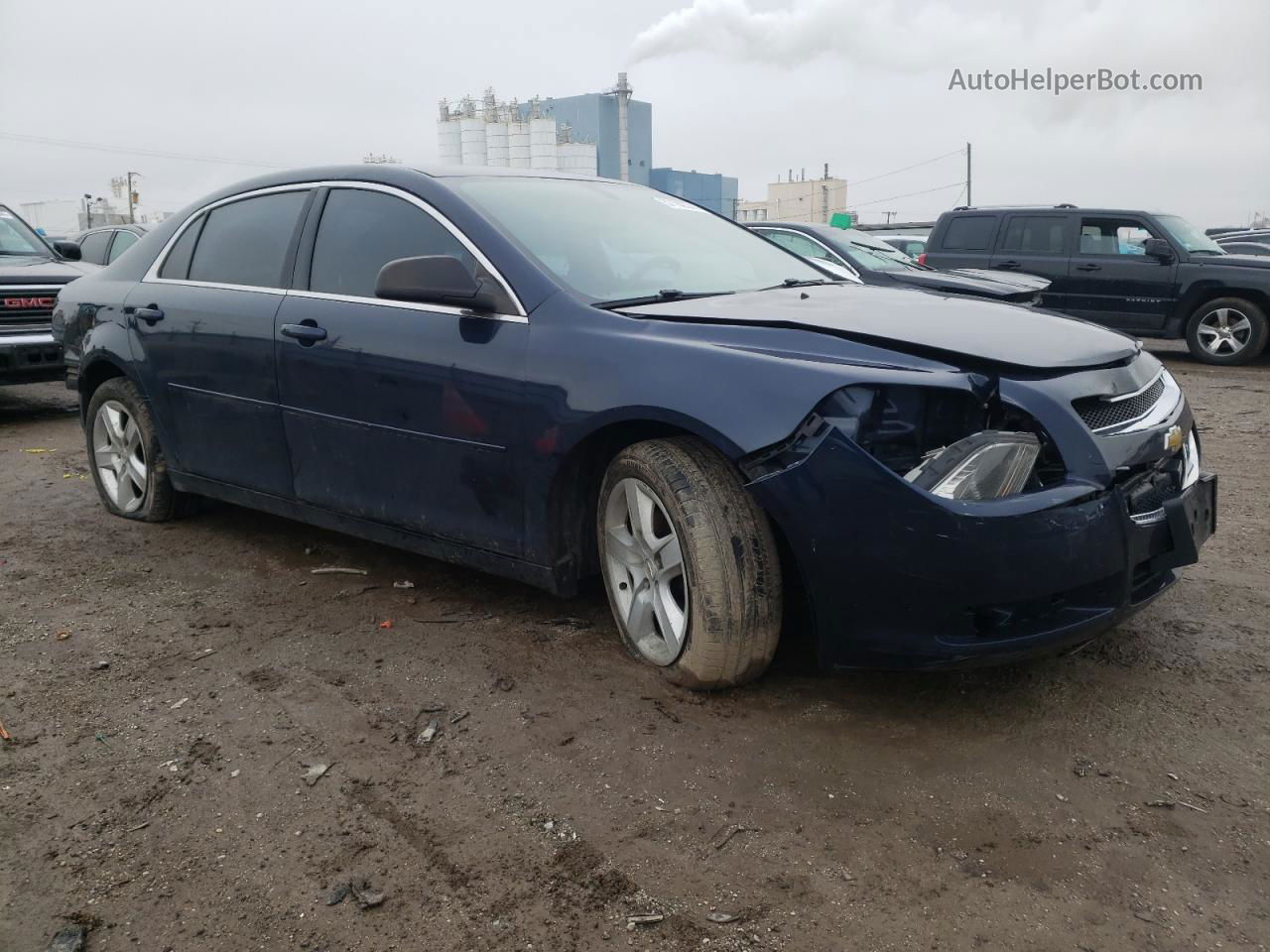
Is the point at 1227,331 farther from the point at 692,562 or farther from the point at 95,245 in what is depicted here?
the point at 95,245

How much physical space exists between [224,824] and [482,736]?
0.69 metres

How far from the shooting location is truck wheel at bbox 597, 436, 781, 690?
9.24ft

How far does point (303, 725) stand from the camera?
2963mm

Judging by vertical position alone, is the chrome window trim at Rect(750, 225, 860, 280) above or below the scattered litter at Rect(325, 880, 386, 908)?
above

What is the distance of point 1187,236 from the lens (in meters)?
11.7

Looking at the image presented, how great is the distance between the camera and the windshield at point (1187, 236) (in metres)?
11.5

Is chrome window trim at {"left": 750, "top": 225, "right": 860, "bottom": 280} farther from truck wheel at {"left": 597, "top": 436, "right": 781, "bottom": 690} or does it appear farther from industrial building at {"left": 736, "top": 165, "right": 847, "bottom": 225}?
industrial building at {"left": 736, "top": 165, "right": 847, "bottom": 225}

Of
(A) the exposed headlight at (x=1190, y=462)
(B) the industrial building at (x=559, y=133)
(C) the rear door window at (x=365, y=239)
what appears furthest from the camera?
(B) the industrial building at (x=559, y=133)

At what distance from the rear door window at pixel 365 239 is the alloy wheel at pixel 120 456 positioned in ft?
5.34

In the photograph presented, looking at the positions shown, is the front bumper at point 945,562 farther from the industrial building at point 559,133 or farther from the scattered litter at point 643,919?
the industrial building at point 559,133

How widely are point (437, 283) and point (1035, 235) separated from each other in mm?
10676

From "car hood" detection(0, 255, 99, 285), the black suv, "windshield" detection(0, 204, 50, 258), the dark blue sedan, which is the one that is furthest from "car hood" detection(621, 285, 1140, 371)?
the black suv

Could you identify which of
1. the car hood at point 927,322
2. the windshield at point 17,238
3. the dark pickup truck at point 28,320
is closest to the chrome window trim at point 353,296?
the car hood at point 927,322

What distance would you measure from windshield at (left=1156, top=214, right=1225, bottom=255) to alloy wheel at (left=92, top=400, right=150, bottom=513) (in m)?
10.9
